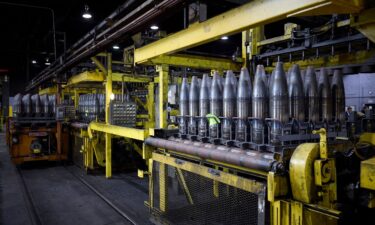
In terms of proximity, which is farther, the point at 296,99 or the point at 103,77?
the point at 103,77

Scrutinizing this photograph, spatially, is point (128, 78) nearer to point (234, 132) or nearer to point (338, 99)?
point (234, 132)

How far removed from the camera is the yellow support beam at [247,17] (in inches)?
73.7

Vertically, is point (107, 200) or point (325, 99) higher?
point (325, 99)

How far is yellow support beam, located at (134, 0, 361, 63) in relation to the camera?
6.14 feet

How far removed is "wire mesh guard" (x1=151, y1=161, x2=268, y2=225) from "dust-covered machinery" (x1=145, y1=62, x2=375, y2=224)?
11mm

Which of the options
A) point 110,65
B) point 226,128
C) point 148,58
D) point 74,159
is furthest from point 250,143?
point 74,159

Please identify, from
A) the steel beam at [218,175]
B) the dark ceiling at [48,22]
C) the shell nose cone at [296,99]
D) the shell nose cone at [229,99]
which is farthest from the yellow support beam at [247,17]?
the dark ceiling at [48,22]

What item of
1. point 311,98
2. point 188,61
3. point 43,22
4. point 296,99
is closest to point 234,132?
point 296,99

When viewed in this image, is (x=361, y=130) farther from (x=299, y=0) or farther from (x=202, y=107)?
(x=299, y=0)

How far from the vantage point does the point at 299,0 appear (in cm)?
189

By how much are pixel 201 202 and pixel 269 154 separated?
1.18m

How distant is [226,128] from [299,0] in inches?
63.8

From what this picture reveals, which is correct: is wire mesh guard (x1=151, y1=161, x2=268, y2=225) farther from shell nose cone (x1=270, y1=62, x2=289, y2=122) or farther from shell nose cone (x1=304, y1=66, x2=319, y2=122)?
shell nose cone (x1=304, y1=66, x2=319, y2=122)

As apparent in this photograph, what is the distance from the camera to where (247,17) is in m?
2.32
